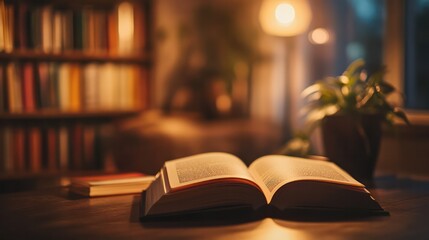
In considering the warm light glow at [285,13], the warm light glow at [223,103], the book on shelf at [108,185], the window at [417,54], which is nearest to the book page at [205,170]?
the book on shelf at [108,185]

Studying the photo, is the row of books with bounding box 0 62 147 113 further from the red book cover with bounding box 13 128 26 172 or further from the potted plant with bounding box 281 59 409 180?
the potted plant with bounding box 281 59 409 180

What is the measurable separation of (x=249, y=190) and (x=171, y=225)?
15 cm

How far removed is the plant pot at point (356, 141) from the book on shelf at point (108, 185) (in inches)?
19.9

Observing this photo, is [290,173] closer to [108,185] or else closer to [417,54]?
[108,185]

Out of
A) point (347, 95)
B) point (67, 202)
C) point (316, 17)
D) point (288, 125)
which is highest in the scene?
point (316, 17)

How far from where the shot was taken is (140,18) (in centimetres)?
310

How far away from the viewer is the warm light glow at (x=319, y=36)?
3.00 meters

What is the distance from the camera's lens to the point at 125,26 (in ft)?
10.0

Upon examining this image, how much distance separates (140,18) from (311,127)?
166 cm

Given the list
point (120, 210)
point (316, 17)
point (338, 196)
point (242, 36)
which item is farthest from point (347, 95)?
point (242, 36)

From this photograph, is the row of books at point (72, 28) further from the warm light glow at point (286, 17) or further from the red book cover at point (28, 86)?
the warm light glow at point (286, 17)

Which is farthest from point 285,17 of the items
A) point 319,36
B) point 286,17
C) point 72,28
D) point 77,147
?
point 77,147

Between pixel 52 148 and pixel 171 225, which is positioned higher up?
pixel 171 225

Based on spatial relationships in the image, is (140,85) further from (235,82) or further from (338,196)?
(338,196)
